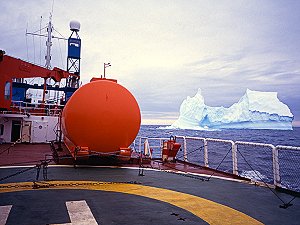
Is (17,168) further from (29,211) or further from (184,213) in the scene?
(184,213)

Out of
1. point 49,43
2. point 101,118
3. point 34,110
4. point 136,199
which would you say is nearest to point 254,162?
point 34,110

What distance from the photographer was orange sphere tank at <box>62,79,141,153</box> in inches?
331

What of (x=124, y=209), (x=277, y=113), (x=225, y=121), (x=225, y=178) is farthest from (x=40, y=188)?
(x=225, y=121)

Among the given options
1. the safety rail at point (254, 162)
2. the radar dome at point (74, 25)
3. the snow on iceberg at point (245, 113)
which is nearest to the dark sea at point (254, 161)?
the safety rail at point (254, 162)

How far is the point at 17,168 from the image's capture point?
842 cm

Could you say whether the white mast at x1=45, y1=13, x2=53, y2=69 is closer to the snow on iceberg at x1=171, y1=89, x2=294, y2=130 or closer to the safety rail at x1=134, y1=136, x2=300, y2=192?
the safety rail at x1=134, y1=136, x2=300, y2=192

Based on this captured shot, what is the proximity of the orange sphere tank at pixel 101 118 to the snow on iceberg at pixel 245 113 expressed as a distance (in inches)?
2957

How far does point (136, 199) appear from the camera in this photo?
5.39m

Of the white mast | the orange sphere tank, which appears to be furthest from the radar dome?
the orange sphere tank

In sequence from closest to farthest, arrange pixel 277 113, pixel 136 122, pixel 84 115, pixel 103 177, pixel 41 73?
pixel 103 177, pixel 84 115, pixel 136 122, pixel 41 73, pixel 277 113

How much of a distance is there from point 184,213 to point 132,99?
5346 millimetres

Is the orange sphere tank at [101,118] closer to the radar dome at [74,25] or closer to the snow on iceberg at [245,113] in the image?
the radar dome at [74,25]

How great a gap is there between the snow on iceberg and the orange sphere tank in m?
75.1

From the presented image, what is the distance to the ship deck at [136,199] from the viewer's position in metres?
4.25
